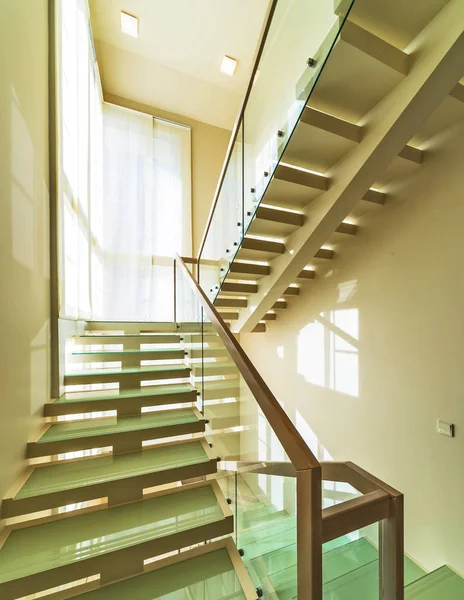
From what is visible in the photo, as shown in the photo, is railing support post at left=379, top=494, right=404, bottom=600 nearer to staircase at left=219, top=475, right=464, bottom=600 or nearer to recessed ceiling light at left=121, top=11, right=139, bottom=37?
staircase at left=219, top=475, right=464, bottom=600

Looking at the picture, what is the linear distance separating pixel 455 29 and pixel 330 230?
135cm

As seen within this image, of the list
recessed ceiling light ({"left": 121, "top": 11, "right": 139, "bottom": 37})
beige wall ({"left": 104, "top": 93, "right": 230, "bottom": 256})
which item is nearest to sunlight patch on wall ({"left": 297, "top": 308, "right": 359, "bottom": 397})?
beige wall ({"left": 104, "top": 93, "right": 230, "bottom": 256})

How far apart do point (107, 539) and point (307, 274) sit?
3.04m

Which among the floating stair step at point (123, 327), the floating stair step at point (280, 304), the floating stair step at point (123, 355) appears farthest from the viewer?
the floating stair step at point (280, 304)

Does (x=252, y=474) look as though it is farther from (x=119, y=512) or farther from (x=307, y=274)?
(x=307, y=274)

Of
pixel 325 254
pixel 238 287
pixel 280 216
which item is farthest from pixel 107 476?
pixel 325 254

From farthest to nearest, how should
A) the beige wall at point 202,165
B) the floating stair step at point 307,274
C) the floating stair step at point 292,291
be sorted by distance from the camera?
the beige wall at point 202,165 < the floating stair step at point 292,291 < the floating stair step at point 307,274

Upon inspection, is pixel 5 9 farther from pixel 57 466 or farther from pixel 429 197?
pixel 429 197

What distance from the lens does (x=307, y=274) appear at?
3631mm

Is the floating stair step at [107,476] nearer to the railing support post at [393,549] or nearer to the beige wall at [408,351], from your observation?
the railing support post at [393,549]

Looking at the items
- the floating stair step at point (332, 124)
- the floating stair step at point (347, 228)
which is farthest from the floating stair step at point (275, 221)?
the floating stair step at point (332, 124)

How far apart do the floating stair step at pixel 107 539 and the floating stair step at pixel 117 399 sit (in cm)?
75

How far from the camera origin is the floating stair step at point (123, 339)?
313 cm

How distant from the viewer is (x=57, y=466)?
2.08 m
